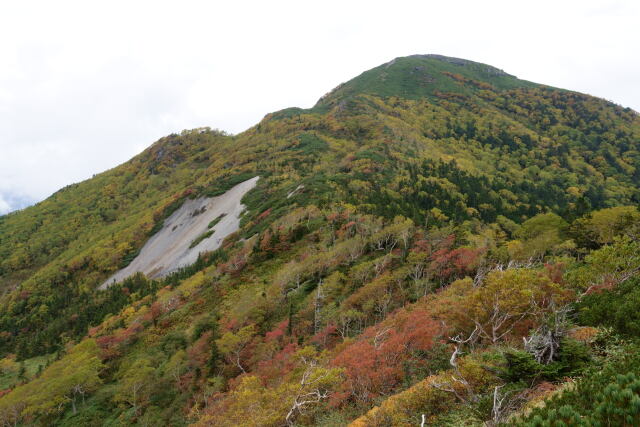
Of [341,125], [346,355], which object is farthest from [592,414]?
[341,125]

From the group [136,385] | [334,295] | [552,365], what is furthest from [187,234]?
[552,365]

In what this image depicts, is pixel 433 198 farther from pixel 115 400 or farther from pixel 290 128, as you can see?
pixel 290 128

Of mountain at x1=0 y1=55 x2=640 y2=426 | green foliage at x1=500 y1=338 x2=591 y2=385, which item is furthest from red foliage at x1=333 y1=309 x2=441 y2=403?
green foliage at x1=500 y1=338 x2=591 y2=385

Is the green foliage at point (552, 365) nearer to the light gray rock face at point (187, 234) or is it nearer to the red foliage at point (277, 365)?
the red foliage at point (277, 365)

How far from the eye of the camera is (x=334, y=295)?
5341 cm

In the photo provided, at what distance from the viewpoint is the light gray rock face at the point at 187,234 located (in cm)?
10138

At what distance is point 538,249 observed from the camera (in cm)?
4706

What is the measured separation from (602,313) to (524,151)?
19132 centimetres

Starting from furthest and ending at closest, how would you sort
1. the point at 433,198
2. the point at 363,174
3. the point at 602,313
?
the point at 363,174, the point at 433,198, the point at 602,313

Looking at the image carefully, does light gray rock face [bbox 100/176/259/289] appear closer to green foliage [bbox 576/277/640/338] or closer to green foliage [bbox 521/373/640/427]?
green foliage [bbox 576/277/640/338]

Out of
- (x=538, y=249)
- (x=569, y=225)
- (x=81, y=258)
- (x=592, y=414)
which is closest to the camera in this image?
(x=592, y=414)

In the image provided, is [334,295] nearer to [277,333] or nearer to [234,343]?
[277,333]

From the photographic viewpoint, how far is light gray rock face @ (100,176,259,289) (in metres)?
101

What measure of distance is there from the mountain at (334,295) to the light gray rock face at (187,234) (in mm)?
945
